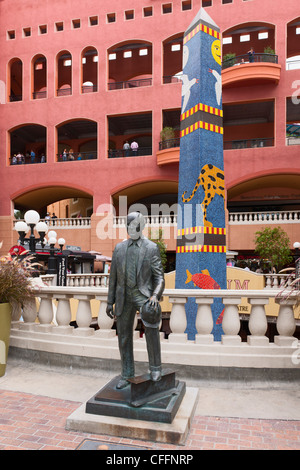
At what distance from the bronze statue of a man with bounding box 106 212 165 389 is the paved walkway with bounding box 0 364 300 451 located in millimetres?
672

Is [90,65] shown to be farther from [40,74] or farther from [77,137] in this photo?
[77,137]

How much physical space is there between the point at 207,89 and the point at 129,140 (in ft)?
77.9

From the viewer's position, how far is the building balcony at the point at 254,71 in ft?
72.4

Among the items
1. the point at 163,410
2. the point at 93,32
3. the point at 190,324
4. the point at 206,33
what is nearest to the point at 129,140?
the point at 93,32

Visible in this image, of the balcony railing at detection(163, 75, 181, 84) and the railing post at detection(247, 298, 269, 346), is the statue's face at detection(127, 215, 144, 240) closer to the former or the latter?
the railing post at detection(247, 298, 269, 346)

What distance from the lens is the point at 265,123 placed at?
29.2 m

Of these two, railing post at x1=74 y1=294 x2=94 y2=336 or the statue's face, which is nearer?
the statue's face

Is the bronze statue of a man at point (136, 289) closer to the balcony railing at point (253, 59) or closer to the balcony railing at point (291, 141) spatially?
the balcony railing at point (291, 141)

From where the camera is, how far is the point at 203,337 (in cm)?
454

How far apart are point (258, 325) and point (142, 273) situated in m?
1.91

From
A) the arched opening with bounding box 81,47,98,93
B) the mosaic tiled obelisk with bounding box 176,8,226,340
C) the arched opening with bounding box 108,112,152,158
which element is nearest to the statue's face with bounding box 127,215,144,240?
the mosaic tiled obelisk with bounding box 176,8,226,340

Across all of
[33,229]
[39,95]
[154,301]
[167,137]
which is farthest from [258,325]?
[39,95]

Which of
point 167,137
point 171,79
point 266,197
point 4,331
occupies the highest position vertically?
point 171,79

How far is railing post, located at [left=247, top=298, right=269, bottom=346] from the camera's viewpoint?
446 centimetres
